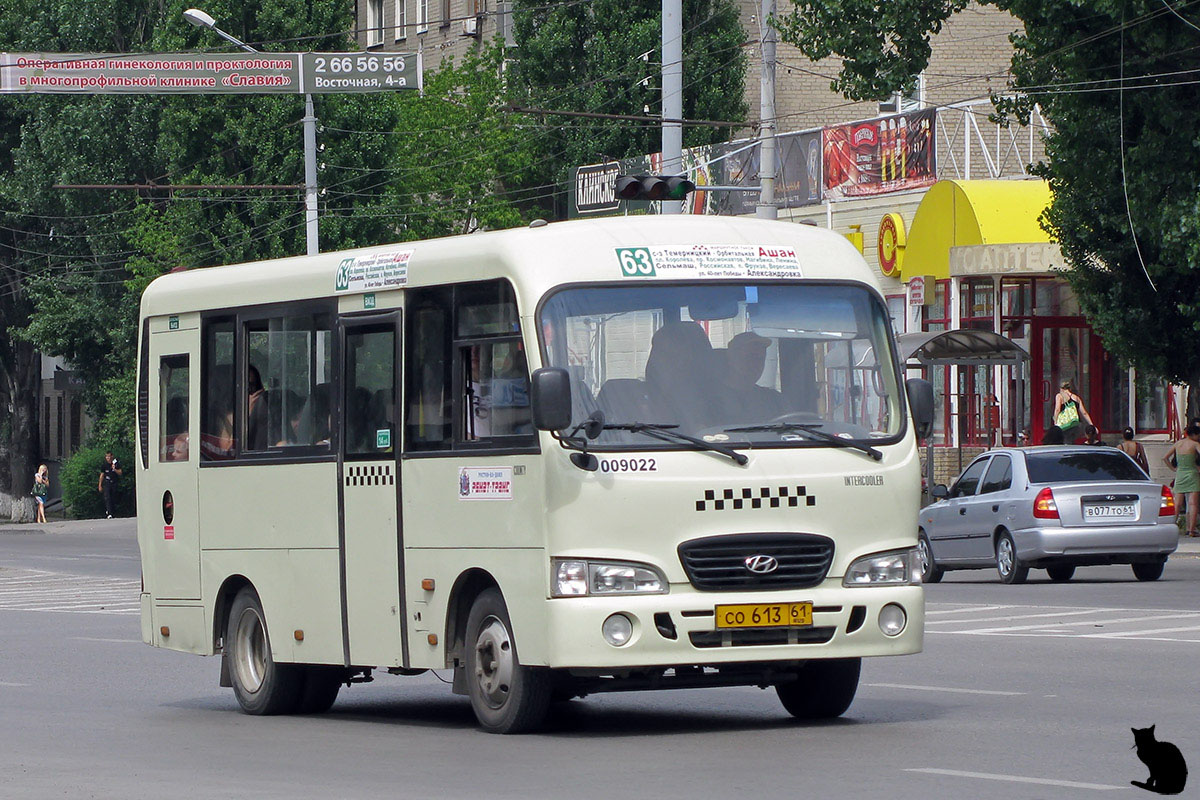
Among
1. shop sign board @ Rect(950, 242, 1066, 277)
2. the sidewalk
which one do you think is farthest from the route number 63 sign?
the sidewalk

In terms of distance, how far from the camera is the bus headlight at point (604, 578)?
11320 mm

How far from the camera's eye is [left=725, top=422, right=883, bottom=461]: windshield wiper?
38.3 ft

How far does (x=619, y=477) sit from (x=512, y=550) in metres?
0.70

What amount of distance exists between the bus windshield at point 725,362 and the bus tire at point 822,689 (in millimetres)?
1223

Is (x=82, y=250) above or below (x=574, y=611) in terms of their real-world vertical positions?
above

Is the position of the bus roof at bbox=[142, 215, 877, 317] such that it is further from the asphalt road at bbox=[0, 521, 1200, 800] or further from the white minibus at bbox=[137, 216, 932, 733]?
the asphalt road at bbox=[0, 521, 1200, 800]

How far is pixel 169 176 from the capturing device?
51.4 metres

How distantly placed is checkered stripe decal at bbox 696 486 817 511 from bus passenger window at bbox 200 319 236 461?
12.6 ft

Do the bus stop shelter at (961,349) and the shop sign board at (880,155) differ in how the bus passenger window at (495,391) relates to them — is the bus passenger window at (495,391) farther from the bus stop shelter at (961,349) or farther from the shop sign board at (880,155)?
the shop sign board at (880,155)

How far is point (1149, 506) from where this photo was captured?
24.7 meters

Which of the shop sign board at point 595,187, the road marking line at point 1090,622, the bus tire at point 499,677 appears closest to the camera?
the bus tire at point 499,677

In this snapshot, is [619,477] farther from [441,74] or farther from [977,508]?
[441,74]

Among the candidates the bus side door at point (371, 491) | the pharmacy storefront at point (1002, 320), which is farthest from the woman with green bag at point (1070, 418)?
the bus side door at point (371, 491)

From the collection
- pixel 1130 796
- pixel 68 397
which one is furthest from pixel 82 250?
pixel 1130 796
